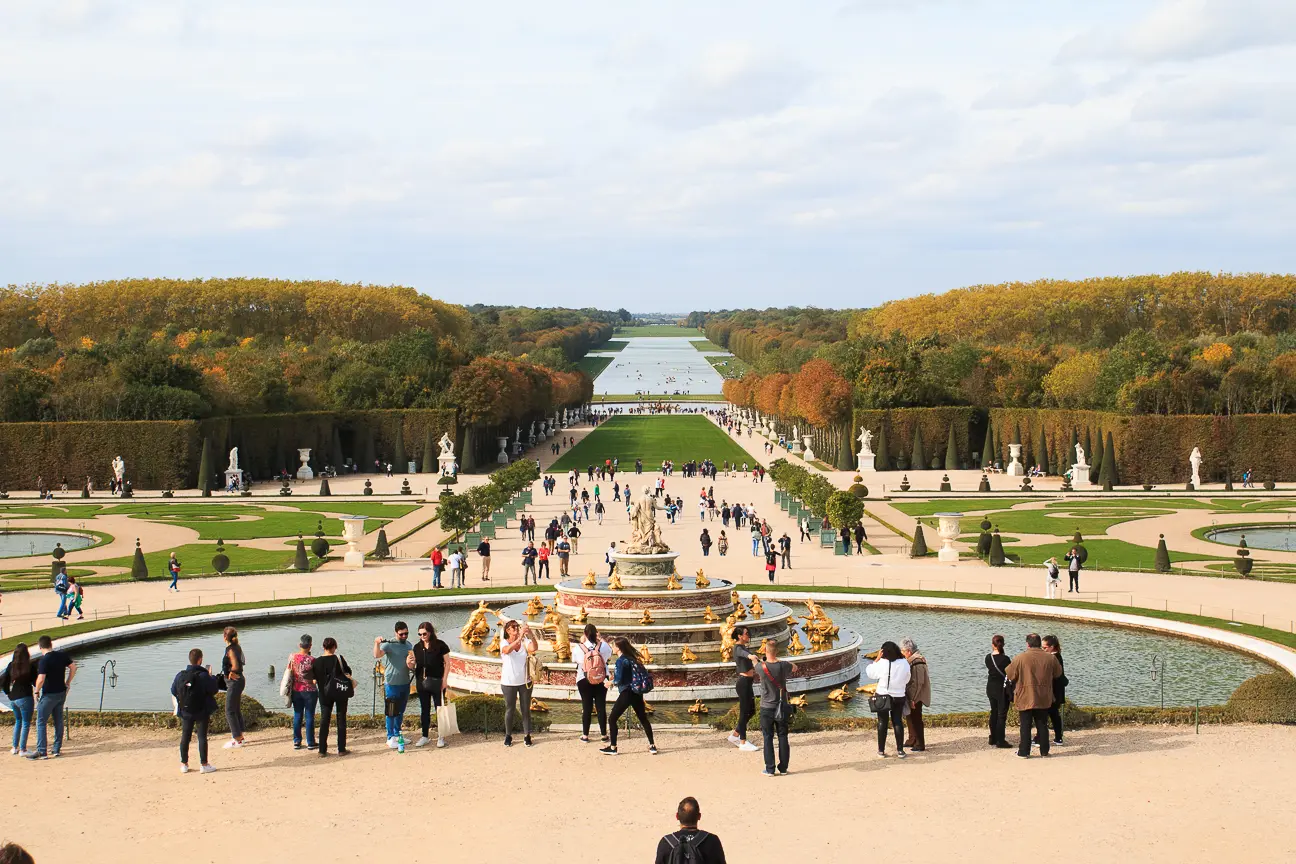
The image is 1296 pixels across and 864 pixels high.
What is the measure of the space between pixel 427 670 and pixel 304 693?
1.70m

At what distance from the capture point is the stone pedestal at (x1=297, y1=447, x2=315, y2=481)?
8544 centimetres

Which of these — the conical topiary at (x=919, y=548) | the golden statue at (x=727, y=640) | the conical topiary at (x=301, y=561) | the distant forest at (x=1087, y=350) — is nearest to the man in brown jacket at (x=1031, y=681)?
the golden statue at (x=727, y=640)

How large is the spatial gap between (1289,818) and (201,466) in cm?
6719

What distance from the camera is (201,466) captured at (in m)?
75.2

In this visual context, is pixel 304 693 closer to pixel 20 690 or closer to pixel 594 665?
pixel 20 690

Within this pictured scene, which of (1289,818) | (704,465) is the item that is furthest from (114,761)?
(704,465)

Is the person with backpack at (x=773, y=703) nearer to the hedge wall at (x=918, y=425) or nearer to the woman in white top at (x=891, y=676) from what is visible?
the woman in white top at (x=891, y=676)

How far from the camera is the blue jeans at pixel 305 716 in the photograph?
18891 millimetres

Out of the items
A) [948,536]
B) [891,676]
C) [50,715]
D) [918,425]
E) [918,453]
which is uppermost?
[918,425]

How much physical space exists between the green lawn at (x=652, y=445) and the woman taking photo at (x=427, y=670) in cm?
6933

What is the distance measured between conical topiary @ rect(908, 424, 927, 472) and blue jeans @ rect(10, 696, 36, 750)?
76762 mm

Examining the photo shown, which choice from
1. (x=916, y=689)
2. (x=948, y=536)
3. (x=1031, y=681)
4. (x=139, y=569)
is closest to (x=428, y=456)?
(x=139, y=569)

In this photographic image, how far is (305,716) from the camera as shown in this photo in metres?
19.2

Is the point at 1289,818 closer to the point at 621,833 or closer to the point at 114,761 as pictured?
the point at 621,833
